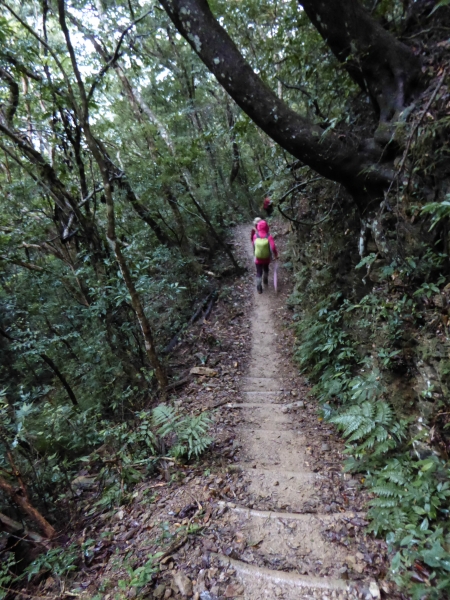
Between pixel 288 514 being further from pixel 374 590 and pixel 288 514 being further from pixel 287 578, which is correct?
pixel 374 590

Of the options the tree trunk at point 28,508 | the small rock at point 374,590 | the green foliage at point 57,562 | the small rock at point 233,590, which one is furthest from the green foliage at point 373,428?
the tree trunk at point 28,508

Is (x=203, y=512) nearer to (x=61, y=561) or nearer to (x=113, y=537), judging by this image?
(x=113, y=537)

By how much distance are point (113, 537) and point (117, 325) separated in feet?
14.9

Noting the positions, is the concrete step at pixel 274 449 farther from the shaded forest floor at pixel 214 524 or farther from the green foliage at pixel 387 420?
the green foliage at pixel 387 420

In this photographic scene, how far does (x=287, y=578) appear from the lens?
9.00 ft

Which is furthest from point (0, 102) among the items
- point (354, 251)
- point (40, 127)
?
point (354, 251)

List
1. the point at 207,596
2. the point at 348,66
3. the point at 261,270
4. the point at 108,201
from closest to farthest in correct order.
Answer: the point at 207,596 < the point at 348,66 < the point at 108,201 < the point at 261,270

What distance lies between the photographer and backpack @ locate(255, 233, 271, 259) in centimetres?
942

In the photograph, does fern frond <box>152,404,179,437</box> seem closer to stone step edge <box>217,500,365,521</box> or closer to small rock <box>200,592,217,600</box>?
stone step edge <box>217,500,365,521</box>

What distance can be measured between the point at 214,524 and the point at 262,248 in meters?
7.41

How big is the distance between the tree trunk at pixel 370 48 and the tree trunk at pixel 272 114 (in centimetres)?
82

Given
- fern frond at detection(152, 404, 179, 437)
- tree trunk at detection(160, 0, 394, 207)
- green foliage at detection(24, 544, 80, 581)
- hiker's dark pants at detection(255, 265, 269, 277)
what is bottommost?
green foliage at detection(24, 544, 80, 581)

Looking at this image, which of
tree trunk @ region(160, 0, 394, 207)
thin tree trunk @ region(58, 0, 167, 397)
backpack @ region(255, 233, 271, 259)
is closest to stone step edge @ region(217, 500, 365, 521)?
thin tree trunk @ region(58, 0, 167, 397)

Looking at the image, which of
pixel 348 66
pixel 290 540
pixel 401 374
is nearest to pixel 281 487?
pixel 290 540
